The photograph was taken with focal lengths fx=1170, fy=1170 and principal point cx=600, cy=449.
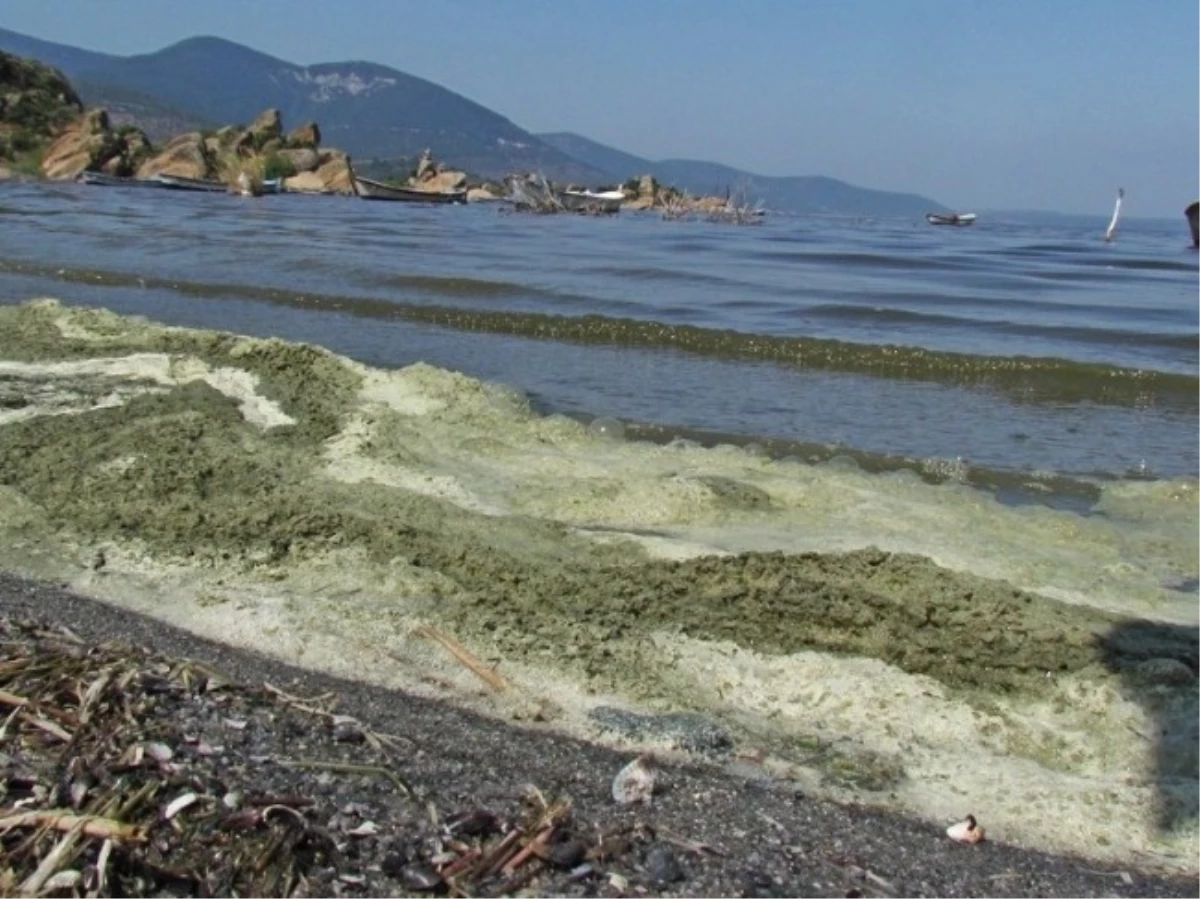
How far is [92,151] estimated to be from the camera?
57.6 m

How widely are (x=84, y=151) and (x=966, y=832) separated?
63124mm

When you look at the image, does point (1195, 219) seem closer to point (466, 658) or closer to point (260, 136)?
point (466, 658)

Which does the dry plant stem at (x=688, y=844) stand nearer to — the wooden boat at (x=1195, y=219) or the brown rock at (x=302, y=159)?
the wooden boat at (x=1195, y=219)

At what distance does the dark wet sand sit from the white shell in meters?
0.03

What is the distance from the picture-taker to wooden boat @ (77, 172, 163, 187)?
52.3 m

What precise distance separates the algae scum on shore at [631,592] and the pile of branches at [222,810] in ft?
2.83

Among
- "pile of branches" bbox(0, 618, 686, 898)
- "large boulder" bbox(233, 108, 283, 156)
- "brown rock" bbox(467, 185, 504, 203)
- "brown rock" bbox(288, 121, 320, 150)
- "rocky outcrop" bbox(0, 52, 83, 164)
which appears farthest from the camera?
"brown rock" bbox(467, 185, 504, 203)

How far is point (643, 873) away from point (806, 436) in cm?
573

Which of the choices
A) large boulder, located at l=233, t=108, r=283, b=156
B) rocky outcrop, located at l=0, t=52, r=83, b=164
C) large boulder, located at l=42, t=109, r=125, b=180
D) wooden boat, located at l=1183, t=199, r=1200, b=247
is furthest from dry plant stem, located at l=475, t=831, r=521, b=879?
large boulder, located at l=233, t=108, r=283, b=156

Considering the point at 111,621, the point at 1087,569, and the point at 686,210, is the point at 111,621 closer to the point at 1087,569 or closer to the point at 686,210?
the point at 1087,569

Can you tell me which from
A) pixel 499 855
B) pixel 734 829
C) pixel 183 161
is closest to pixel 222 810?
pixel 499 855

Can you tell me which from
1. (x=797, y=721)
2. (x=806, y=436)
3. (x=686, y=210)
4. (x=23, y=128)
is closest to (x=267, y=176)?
(x=23, y=128)

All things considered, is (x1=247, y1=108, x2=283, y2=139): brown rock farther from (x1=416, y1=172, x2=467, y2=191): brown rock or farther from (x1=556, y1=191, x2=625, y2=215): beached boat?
(x1=556, y1=191, x2=625, y2=215): beached boat

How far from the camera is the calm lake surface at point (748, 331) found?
8180 mm
